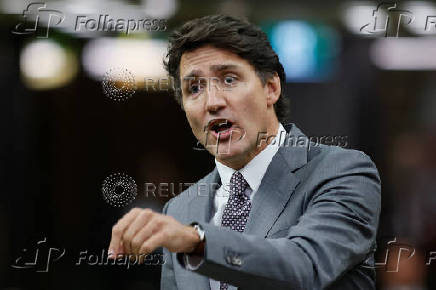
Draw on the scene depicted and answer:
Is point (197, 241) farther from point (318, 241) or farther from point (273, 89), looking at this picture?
point (273, 89)

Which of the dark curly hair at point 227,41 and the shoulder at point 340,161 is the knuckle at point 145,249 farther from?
the dark curly hair at point 227,41

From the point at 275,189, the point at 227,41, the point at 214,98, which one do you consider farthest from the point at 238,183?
the point at 227,41

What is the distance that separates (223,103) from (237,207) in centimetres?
28

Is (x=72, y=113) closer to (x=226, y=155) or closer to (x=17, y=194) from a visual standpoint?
(x=17, y=194)

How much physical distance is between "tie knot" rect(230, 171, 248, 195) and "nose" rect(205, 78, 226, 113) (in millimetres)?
196

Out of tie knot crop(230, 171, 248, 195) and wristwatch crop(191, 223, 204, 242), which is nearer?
wristwatch crop(191, 223, 204, 242)

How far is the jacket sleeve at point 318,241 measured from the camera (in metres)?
1.19

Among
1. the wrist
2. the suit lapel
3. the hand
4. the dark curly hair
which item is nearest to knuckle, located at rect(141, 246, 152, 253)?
the hand

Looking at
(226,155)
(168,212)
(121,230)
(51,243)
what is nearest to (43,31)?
(51,243)

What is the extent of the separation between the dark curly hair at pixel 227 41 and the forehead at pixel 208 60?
0.5 inches

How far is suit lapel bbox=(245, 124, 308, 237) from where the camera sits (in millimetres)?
1605

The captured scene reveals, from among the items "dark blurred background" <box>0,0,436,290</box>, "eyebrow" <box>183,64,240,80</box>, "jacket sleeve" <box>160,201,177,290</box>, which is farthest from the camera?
"dark blurred background" <box>0,0,436,290</box>

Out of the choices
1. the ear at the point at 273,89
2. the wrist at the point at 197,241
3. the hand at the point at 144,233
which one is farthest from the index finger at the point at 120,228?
the ear at the point at 273,89

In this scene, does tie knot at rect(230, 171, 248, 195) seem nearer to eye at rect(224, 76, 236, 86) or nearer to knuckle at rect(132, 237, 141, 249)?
eye at rect(224, 76, 236, 86)
